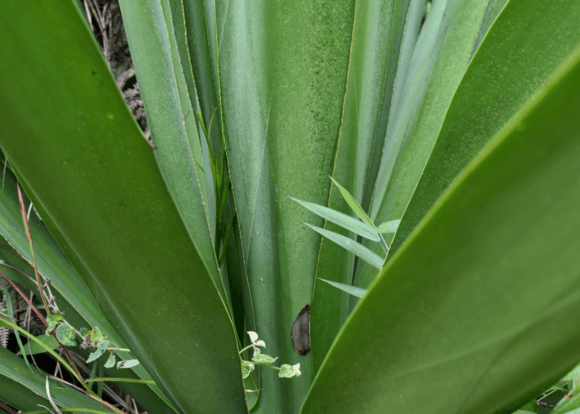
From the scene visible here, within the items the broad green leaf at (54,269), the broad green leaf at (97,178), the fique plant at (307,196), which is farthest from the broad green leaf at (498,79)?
the broad green leaf at (54,269)

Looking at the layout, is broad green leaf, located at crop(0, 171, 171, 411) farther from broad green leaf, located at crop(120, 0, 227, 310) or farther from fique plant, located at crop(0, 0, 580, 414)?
broad green leaf, located at crop(120, 0, 227, 310)

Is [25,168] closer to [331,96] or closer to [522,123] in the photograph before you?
[522,123]

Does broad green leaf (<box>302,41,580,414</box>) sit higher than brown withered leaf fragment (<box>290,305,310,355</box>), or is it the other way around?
broad green leaf (<box>302,41,580,414</box>)

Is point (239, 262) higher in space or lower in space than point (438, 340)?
lower

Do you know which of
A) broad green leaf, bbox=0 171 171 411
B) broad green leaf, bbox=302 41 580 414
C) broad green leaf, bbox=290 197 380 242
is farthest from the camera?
broad green leaf, bbox=0 171 171 411

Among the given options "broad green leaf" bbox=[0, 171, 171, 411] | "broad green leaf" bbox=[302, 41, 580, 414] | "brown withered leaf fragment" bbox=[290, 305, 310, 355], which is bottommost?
"brown withered leaf fragment" bbox=[290, 305, 310, 355]

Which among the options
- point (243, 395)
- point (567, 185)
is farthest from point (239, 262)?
point (567, 185)

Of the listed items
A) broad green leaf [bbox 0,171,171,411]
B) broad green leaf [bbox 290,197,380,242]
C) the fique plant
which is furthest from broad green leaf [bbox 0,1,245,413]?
broad green leaf [bbox 0,171,171,411]
